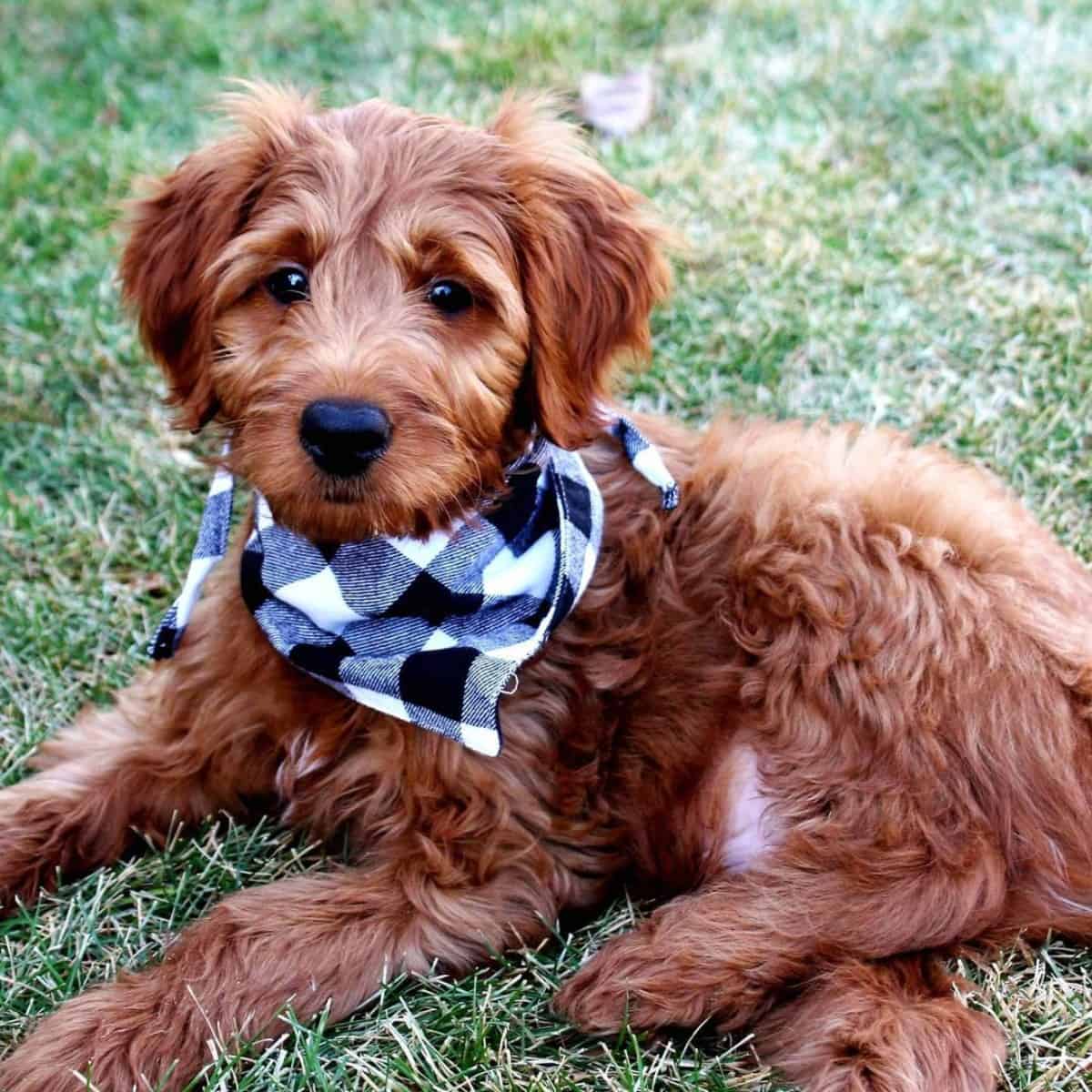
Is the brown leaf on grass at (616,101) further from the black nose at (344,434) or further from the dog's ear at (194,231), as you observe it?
the black nose at (344,434)

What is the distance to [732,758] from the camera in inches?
127

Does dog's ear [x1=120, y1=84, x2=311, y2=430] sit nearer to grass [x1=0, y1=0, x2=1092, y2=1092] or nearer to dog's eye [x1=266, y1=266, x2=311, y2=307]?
dog's eye [x1=266, y1=266, x2=311, y2=307]

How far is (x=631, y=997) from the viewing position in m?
2.95

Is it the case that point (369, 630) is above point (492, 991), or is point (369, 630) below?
above

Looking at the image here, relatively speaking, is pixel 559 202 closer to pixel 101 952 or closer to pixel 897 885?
pixel 897 885

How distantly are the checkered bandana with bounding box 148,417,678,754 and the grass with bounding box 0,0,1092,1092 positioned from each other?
2.09ft

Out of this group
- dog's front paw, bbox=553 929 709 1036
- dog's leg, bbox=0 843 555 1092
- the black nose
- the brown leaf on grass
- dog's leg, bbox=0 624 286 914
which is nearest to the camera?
the black nose

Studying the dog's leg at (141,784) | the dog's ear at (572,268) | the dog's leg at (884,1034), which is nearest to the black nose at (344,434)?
the dog's ear at (572,268)

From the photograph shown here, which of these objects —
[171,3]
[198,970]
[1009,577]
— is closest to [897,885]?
[1009,577]

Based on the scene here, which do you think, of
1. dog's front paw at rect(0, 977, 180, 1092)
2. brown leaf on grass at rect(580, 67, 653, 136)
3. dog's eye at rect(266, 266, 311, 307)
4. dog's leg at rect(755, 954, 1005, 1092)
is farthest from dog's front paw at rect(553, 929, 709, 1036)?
brown leaf on grass at rect(580, 67, 653, 136)

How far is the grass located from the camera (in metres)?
3.04

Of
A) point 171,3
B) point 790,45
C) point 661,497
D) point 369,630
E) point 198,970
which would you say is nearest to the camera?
point 198,970

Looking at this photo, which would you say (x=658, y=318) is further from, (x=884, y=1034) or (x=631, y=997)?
Result: (x=884, y=1034)

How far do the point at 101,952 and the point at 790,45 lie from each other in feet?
19.9
